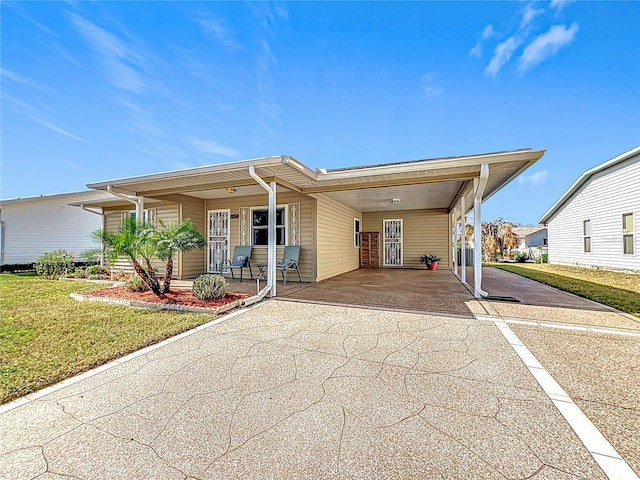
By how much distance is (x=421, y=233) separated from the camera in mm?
12117

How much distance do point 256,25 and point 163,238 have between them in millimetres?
6780

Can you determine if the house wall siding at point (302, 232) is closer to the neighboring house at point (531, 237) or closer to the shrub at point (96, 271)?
the shrub at point (96, 271)

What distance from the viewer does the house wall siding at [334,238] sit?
8352mm

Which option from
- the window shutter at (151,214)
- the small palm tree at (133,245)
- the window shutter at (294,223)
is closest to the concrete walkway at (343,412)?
the small palm tree at (133,245)

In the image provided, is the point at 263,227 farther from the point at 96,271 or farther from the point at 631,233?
the point at 631,233

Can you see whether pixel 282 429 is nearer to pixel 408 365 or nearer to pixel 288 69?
pixel 408 365

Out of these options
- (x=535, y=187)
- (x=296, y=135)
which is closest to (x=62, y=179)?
(x=296, y=135)

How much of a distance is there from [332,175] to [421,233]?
721cm

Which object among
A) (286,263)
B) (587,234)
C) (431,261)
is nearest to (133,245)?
(286,263)

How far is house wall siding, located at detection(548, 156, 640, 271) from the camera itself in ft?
31.1

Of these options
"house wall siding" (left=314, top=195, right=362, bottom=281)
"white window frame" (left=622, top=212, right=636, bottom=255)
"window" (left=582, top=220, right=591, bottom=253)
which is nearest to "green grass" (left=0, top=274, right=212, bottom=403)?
"house wall siding" (left=314, top=195, right=362, bottom=281)

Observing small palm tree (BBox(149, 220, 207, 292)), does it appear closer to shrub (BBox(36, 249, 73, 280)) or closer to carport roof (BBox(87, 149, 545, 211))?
carport roof (BBox(87, 149, 545, 211))

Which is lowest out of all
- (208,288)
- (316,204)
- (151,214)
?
(208,288)

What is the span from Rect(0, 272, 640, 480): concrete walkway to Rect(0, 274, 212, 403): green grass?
0.29 metres
